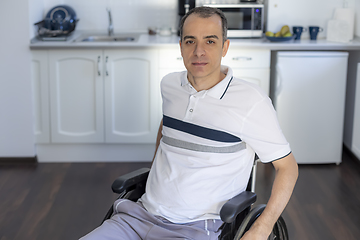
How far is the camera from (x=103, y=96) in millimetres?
3408

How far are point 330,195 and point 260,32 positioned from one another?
140cm

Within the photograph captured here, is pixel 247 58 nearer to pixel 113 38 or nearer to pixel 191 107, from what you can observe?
pixel 113 38

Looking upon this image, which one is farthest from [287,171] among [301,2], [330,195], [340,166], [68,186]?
[301,2]

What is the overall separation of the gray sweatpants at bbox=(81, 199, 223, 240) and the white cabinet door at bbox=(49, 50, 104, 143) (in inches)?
76.5

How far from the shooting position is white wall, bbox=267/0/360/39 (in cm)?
367

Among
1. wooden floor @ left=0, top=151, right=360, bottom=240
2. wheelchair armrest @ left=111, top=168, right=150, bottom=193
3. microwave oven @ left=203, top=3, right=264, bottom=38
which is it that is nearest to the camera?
wheelchair armrest @ left=111, top=168, right=150, bottom=193

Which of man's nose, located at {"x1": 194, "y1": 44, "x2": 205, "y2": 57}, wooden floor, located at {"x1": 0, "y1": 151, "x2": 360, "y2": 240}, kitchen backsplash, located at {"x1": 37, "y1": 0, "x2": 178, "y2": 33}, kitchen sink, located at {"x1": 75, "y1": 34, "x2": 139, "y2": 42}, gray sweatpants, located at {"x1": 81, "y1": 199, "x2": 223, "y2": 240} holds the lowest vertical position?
wooden floor, located at {"x1": 0, "y1": 151, "x2": 360, "y2": 240}

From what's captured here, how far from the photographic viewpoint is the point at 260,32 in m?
3.58

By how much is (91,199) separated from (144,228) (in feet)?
4.73

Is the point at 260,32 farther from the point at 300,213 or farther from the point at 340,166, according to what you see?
the point at 300,213

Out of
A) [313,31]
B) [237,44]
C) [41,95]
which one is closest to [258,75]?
[237,44]

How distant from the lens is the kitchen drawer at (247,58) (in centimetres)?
333

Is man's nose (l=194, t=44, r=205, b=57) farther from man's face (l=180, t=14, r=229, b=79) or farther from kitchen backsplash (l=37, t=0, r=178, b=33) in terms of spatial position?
kitchen backsplash (l=37, t=0, r=178, b=33)

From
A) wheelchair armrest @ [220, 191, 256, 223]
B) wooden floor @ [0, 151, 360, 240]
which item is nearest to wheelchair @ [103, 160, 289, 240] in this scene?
wheelchair armrest @ [220, 191, 256, 223]
